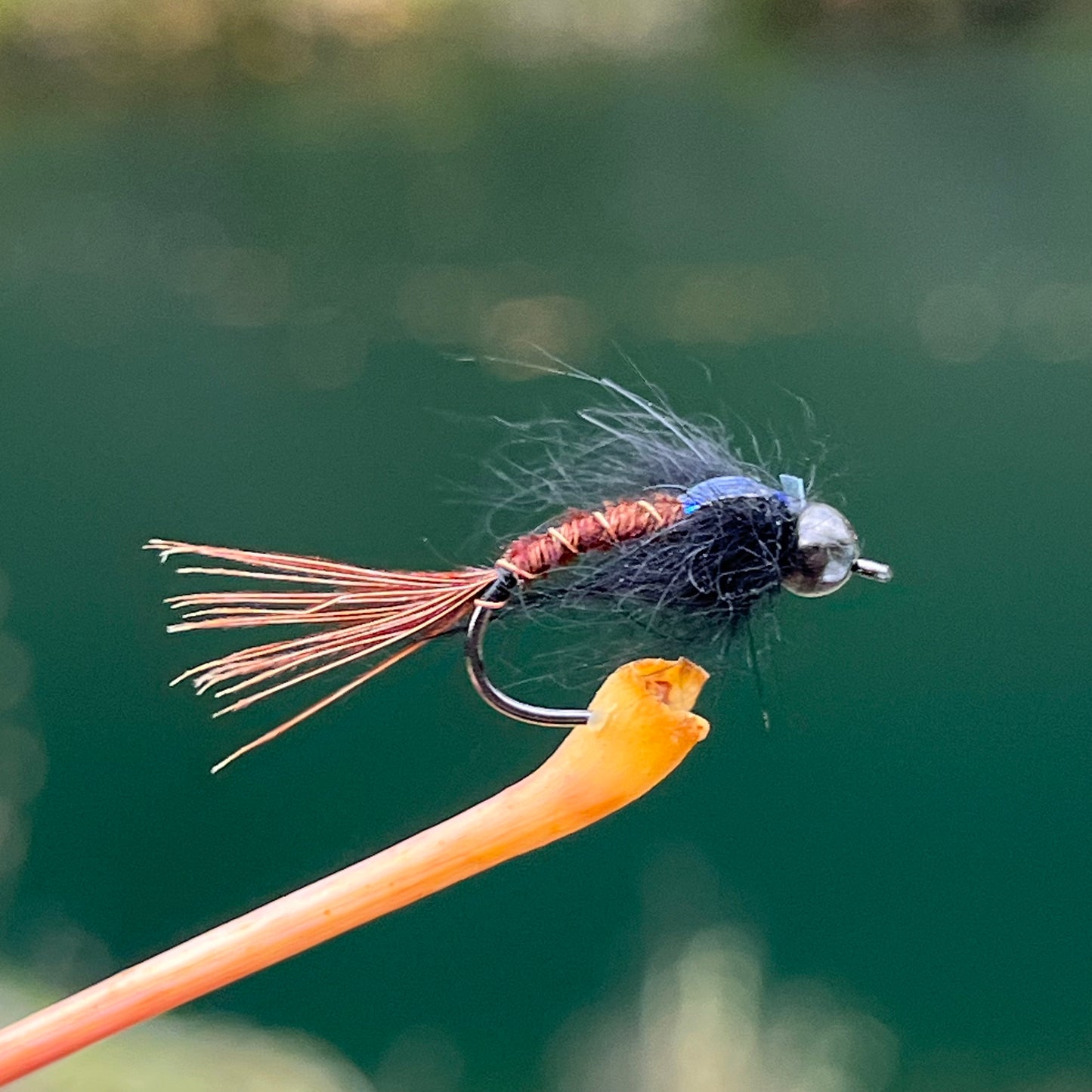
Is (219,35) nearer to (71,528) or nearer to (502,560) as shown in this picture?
(71,528)

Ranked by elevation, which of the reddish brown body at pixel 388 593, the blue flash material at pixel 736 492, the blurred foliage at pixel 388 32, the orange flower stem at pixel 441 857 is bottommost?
the orange flower stem at pixel 441 857

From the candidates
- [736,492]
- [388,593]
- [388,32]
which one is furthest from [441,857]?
[388,32]

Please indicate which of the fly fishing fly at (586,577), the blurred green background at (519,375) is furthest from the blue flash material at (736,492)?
the blurred green background at (519,375)

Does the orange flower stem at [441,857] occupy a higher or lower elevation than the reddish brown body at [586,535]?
lower

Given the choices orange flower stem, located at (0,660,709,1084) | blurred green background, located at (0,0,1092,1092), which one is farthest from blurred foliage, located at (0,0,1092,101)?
orange flower stem, located at (0,660,709,1084)

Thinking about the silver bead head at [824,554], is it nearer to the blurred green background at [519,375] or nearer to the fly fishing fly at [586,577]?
the fly fishing fly at [586,577]

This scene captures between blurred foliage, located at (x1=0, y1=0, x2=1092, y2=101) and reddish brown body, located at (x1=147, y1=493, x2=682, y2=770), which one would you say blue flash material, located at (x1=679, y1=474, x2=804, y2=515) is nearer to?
reddish brown body, located at (x1=147, y1=493, x2=682, y2=770)

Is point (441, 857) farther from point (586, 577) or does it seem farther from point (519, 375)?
point (519, 375)

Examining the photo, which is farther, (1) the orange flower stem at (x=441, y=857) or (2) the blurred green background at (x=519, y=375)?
(2) the blurred green background at (x=519, y=375)
